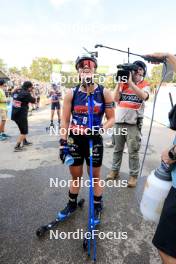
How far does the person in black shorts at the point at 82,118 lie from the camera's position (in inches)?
107

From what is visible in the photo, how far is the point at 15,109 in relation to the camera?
6.43 m

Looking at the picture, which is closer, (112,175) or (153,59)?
(153,59)

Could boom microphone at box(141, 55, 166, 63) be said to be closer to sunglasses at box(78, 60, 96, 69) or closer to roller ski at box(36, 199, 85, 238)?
sunglasses at box(78, 60, 96, 69)

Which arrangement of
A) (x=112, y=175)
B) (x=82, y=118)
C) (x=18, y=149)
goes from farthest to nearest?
1. (x=18, y=149)
2. (x=112, y=175)
3. (x=82, y=118)

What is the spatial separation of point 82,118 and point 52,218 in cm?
148

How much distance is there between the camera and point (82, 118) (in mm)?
2826

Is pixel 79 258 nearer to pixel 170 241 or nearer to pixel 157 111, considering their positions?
pixel 170 241

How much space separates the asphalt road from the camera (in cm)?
255

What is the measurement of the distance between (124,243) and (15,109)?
15.7 ft

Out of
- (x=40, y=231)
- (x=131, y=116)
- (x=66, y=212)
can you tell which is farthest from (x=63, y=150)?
(x=131, y=116)

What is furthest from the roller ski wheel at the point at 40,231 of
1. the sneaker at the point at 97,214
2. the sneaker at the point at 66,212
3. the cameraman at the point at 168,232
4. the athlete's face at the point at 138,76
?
the athlete's face at the point at 138,76

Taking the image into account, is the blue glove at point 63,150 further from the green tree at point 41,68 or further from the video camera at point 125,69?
the green tree at point 41,68

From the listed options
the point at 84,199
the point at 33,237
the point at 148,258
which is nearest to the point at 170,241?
the point at 148,258

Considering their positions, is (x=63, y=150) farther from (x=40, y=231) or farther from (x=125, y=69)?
(x=125, y=69)
